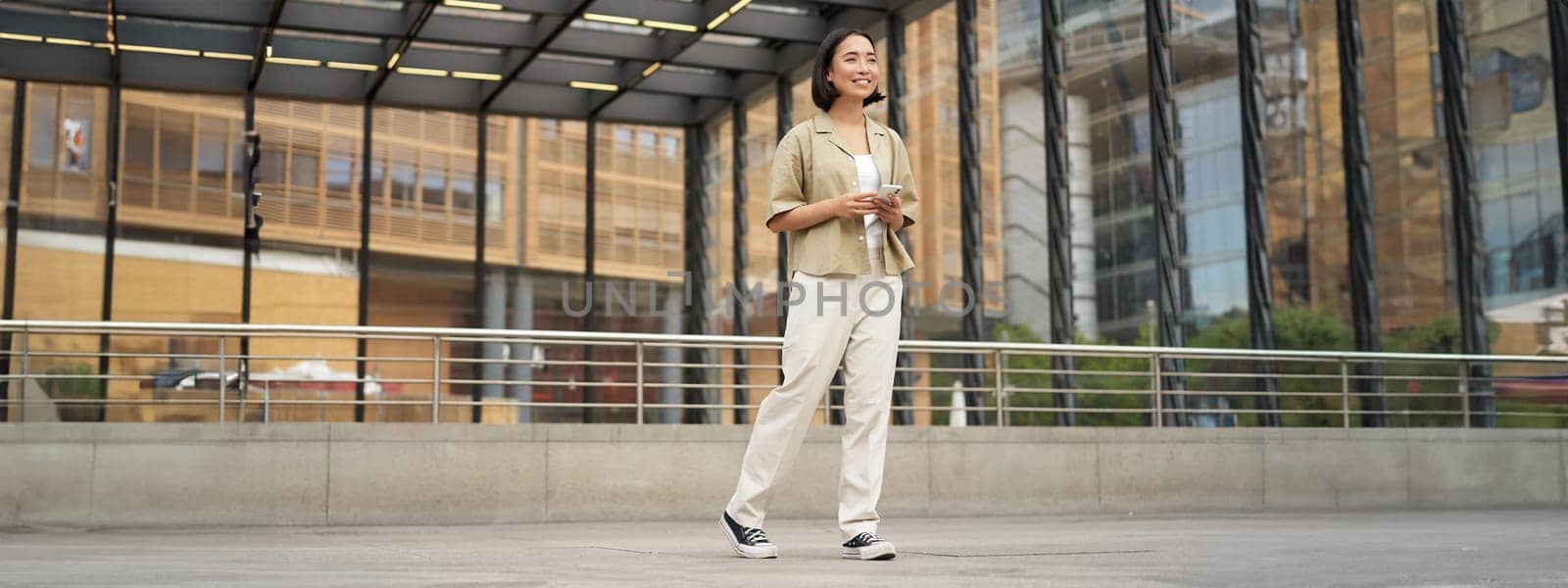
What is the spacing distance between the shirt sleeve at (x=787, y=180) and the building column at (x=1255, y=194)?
26.5 feet

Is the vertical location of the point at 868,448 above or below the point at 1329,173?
below

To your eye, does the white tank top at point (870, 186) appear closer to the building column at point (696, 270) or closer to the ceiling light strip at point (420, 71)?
the ceiling light strip at point (420, 71)

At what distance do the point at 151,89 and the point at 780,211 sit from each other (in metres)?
14.8

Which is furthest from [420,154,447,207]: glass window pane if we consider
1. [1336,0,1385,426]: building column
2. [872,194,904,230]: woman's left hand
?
[872,194,904,230]: woman's left hand

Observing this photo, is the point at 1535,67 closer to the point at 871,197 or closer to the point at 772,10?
the point at 772,10

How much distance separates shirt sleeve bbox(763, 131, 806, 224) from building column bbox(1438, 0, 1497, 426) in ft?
26.4

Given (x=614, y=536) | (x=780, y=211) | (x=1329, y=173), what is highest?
(x=1329, y=173)

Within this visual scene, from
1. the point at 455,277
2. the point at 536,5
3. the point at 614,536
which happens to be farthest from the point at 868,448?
the point at 455,277

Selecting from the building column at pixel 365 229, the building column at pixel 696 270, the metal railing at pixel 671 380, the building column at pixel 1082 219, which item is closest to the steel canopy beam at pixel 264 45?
the building column at pixel 365 229

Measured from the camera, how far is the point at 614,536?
6.73 meters

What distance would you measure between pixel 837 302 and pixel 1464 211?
8147 mm

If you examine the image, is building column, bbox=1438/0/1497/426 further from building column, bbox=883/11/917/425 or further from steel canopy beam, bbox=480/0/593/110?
steel canopy beam, bbox=480/0/593/110

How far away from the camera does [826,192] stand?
487 centimetres

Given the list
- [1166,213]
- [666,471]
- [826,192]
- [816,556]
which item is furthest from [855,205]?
[1166,213]
